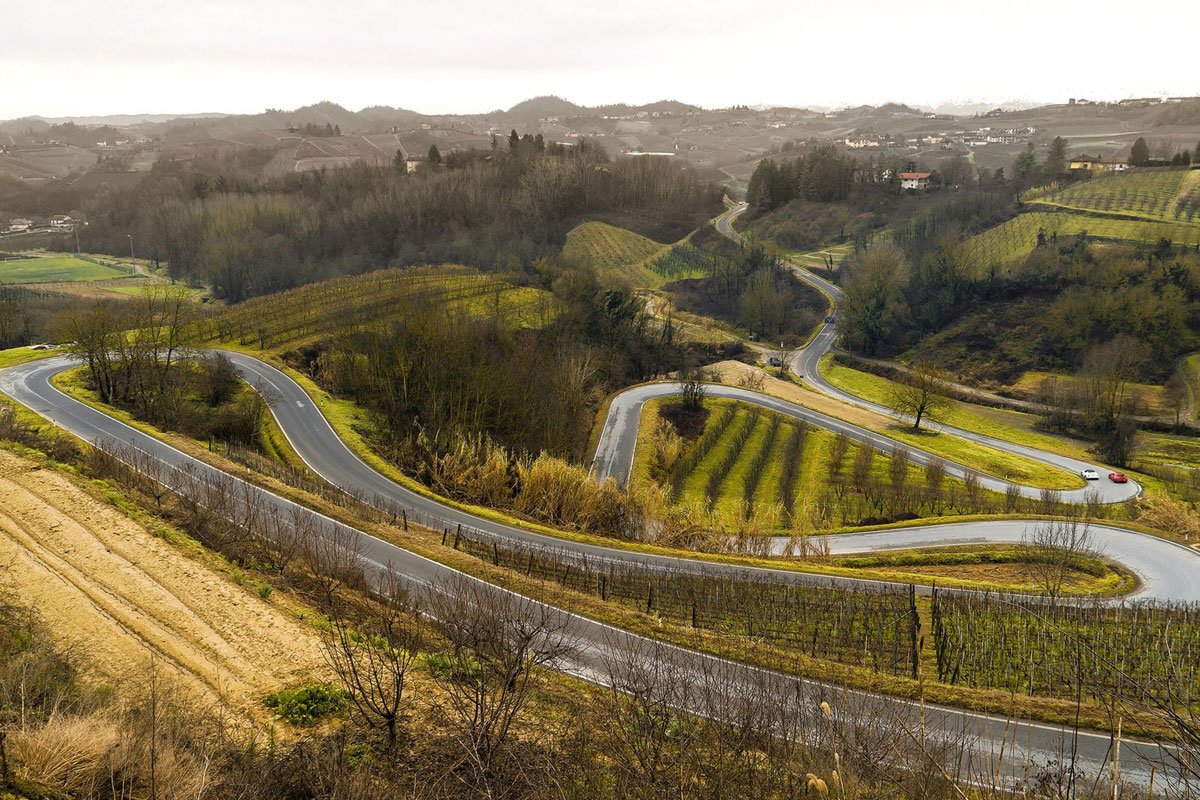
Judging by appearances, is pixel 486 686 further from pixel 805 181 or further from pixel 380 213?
pixel 805 181

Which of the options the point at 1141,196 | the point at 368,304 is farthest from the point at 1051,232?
the point at 368,304

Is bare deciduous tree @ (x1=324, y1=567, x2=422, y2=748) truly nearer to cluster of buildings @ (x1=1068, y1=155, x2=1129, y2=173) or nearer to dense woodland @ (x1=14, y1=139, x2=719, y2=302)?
dense woodland @ (x1=14, y1=139, x2=719, y2=302)

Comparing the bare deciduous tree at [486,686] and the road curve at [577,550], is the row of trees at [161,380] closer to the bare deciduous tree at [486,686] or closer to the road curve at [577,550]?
the road curve at [577,550]

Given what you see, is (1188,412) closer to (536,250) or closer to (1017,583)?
(1017,583)

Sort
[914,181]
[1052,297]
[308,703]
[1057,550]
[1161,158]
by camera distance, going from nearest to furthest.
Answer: [308,703]
[1057,550]
[1052,297]
[1161,158]
[914,181]

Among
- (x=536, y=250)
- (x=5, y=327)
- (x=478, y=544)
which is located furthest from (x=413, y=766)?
(x=536, y=250)
